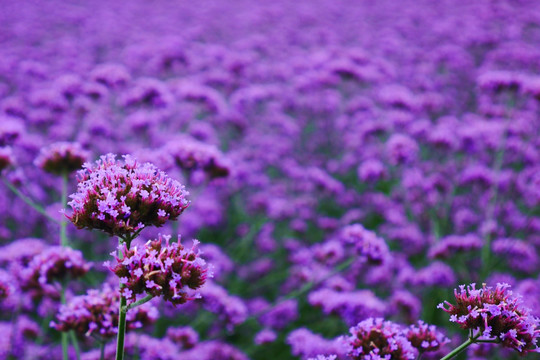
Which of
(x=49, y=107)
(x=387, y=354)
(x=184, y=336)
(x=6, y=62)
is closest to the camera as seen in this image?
(x=387, y=354)

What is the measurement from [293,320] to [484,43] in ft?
25.2

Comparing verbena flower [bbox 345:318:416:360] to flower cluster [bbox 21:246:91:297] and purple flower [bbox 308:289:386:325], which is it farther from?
flower cluster [bbox 21:246:91:297]

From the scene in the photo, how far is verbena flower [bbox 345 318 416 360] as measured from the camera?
1911mm

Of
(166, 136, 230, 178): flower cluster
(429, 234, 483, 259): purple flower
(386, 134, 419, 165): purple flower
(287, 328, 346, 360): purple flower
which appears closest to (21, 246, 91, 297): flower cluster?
(166, 136, 230, 178): flower cluster

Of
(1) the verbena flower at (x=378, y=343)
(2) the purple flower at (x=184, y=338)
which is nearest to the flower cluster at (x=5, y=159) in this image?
(2) the purple flower at (x=184, y=338)

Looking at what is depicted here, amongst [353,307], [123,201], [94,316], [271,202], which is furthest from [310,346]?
[271,202]

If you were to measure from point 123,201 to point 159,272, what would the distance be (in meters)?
0.29

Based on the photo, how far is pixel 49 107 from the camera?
226 inches

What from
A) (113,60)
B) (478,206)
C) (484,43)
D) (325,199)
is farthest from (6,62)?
(484,43)

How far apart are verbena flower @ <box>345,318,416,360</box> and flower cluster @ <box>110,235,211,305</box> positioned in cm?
77

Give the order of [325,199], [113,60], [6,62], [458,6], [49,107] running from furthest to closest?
[458,6], [113,60], [6,62], [325,199], [49,107]

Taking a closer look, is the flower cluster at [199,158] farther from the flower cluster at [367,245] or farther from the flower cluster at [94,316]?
the flower cluster at [94,316]

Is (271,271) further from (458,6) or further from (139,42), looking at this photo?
(458,6)

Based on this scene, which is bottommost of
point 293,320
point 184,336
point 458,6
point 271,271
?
point 184,336
